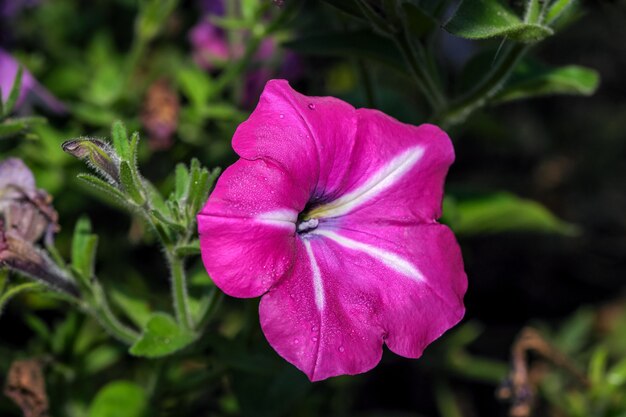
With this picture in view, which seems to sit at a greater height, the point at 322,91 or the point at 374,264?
the point at 374,264

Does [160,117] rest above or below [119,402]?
above

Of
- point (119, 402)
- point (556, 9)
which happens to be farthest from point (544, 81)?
point (119, 402)

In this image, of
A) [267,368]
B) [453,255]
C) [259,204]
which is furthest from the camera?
[267,368]

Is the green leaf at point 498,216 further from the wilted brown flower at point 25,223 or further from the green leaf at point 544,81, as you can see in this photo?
the wilted brown flower at point 25,223

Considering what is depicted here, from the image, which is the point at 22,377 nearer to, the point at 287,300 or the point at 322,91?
the point at 287,300

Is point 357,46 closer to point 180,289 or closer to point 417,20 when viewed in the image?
point 417,20

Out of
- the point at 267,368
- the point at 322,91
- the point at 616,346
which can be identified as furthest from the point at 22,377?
the point at 616,346
